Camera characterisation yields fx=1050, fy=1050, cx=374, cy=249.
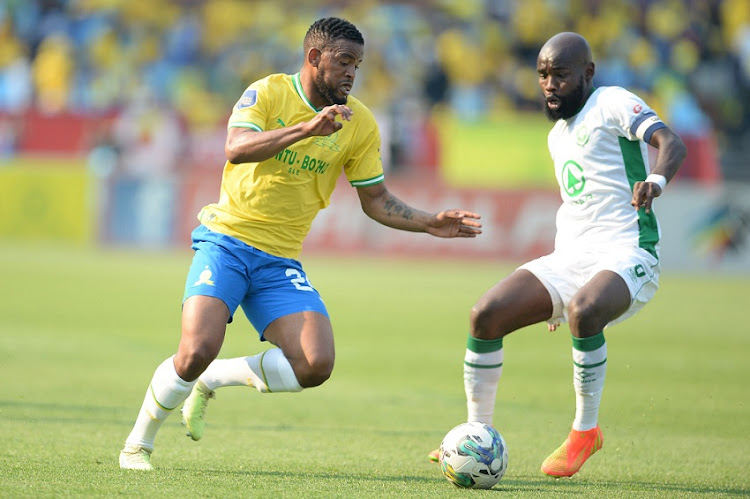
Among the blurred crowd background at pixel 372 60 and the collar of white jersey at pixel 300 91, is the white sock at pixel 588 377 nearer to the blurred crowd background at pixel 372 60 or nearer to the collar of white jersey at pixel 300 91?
the collar of white jersey at pixel 300 91

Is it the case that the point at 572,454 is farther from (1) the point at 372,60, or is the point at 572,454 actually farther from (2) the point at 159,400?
(1) the point at 372,60

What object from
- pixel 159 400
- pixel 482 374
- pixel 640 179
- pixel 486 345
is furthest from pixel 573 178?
pixel 159 400

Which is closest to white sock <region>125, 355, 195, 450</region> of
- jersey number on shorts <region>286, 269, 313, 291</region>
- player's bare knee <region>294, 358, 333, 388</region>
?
player's bare knee <region>294, 358, 333, 388</region>

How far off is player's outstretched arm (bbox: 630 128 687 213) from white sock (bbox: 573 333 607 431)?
0.81 metres

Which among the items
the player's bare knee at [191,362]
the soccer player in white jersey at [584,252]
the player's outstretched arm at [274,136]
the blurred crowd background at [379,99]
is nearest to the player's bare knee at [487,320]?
the soccer player in white jersey at [584,252]

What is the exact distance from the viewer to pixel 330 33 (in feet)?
18.3

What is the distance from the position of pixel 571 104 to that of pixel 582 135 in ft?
0.67

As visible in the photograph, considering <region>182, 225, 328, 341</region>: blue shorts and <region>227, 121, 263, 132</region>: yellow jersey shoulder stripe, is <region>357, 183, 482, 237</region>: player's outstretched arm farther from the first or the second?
<region>227, 121, 263, 132</region>: yellow jersey shoulder stripe

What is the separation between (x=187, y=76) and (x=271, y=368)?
74.2ft

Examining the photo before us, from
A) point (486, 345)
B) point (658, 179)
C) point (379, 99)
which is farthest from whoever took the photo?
point (379, 99)

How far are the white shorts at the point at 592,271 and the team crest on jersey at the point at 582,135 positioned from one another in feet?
2.09

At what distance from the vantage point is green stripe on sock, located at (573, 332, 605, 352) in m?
5.70

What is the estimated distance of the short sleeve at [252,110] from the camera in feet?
18.1

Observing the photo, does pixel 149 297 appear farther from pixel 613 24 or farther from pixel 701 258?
pixel 613 24
